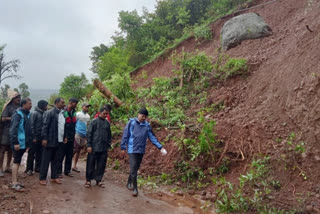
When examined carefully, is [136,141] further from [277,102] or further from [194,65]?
[194,65]

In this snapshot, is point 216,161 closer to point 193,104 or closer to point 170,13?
point 193,104

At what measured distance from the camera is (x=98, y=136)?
5.67 metres

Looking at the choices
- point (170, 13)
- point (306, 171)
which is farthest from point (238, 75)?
point (170, 13)

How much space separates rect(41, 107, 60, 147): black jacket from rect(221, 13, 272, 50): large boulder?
9.18m

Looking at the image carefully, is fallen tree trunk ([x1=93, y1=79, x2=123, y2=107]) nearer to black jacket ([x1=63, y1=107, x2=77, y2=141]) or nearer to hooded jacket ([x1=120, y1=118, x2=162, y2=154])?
black jacket ([x1=63, y1=107, x2=77, y2=141])

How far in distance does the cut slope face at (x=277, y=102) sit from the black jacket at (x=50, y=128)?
3759 mm

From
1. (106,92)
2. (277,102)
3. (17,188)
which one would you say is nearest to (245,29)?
(277,102)

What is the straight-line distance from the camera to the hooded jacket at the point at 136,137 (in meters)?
5.58

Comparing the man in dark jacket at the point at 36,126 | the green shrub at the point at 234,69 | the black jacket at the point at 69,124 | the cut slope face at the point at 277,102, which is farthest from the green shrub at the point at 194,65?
the man in dark jacket at the point at 36,126

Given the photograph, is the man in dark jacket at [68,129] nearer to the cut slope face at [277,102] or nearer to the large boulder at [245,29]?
the cut slope face at [277,102]

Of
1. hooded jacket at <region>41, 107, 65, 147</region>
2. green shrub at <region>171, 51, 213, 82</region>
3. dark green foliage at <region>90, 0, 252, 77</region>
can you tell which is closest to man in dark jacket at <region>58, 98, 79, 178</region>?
hooded jacket at <region>41, 107, 65, 147</region>

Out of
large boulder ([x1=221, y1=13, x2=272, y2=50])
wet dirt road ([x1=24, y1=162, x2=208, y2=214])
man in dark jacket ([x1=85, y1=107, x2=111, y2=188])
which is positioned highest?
large boulder ([x1=221, y1=13, x2=272, y2=50])

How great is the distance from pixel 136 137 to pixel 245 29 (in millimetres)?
8724

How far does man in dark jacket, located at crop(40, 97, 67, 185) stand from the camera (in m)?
5.34
